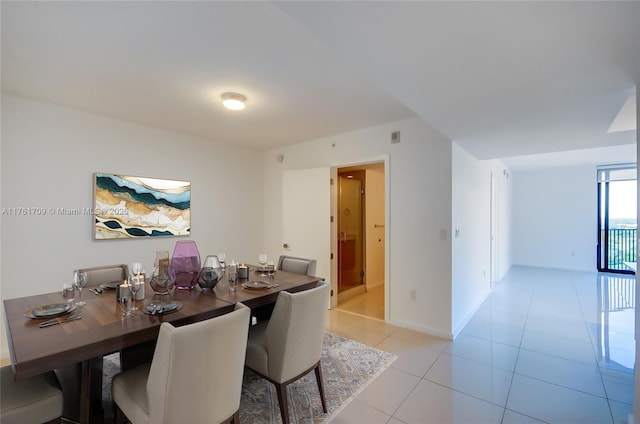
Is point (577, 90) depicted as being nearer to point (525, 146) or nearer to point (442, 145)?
point (442, 145)

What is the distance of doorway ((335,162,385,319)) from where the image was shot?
16.4ft

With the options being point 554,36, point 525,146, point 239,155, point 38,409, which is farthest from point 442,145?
point 38,409

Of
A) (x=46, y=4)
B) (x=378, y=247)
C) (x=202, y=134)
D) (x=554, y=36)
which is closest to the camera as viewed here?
(x=554, y=36)

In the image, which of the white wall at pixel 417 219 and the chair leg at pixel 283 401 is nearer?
the chair leg at pixel 283 401

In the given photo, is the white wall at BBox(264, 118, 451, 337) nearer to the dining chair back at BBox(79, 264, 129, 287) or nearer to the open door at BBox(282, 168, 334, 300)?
the open door at BBox(282, 168, 334, 300)

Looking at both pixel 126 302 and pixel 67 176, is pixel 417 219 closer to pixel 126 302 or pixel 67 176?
pixel 126 302

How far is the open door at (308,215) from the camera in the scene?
161 inches

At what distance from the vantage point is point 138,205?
350 cm

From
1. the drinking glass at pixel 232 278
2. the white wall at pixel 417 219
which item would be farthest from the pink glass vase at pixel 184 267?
the white wall at pixel 417 219

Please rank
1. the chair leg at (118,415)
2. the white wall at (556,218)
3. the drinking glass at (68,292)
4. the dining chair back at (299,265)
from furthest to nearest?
the white wall at (556,218), the dining chair back at (299,265), the drinking glass at (68,292), the chair leg at (118,415)

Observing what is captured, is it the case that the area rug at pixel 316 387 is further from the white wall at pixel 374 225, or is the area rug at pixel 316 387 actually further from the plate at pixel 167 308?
the white wall at pixel 374 225

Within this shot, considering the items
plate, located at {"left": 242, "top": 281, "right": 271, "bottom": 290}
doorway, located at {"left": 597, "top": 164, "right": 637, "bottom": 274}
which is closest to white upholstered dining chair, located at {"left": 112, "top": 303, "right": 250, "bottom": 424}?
plate, located at {"left": 242, "top": 281, "right": 271, "bottom": 290}

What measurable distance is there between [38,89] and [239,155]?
7.91ft

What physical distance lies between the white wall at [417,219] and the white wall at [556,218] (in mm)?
5966
